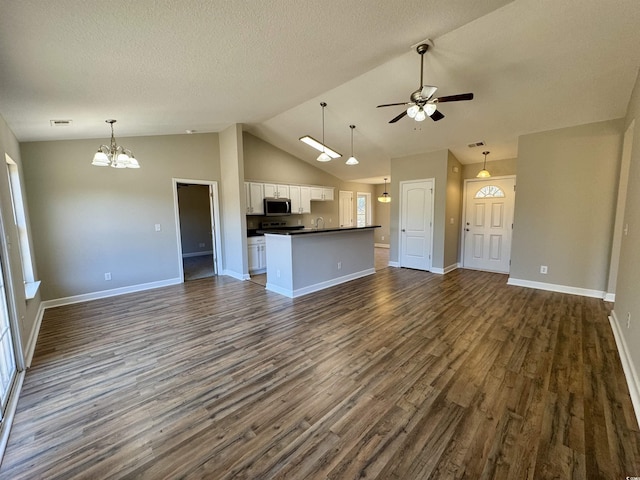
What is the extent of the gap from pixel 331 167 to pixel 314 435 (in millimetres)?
7023

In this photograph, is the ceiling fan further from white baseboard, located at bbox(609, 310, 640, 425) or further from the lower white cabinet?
the lower white cabinet

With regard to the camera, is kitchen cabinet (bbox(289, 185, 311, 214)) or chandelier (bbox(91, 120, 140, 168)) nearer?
chandelier (bbox(91, 120, 140, 168))

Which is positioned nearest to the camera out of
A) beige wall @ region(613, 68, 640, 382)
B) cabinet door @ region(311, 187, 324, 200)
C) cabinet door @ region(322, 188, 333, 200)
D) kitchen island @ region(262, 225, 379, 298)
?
beige wall @ region(613, 68, 640, 382)

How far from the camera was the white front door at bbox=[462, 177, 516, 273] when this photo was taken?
19.1 ft

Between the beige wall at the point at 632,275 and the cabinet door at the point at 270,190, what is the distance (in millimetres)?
5841

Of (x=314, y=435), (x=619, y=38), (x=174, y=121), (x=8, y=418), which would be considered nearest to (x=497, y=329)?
(x=314, y=435)

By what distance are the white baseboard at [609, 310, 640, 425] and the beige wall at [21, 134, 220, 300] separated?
6.14 metres

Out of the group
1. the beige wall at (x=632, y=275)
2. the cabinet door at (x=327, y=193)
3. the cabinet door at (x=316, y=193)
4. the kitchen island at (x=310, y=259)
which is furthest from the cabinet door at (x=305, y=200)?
the beige wall at (x=632, y=275)

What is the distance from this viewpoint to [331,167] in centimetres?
783

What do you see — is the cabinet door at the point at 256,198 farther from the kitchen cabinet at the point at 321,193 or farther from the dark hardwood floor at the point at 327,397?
the dark hardwood floor at the point at 327,397

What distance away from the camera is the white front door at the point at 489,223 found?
5.82 m

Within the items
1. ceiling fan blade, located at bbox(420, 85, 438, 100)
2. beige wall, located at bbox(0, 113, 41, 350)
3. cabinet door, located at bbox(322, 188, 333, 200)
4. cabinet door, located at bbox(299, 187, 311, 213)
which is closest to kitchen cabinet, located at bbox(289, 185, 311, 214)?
cabinet door, located at bbox(299, 187, 311, 213)

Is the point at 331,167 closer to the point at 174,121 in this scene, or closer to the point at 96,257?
the point at 174,121

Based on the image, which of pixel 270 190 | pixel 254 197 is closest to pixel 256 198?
pixel 254 197
